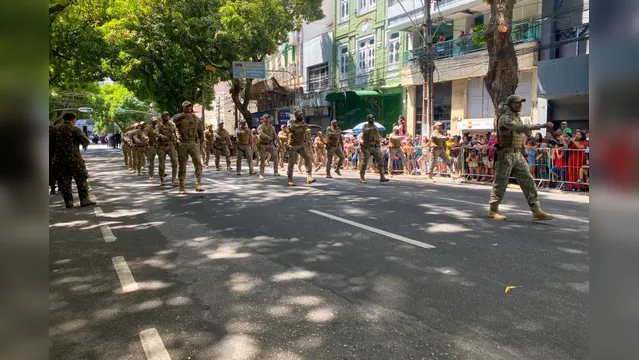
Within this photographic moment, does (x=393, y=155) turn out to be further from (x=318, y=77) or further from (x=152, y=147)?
(x=318, y=77)

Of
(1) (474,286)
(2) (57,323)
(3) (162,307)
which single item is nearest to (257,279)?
(3) (162,307)

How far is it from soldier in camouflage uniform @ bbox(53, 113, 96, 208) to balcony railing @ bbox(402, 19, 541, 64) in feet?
46.5

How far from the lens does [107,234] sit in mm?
6914

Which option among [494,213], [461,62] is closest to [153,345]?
[494,213]

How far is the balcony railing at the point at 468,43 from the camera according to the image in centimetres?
1944

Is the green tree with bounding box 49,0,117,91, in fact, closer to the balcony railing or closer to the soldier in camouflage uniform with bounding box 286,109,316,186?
the soldier in camouflage uniform with bounding box 286,109,316,186

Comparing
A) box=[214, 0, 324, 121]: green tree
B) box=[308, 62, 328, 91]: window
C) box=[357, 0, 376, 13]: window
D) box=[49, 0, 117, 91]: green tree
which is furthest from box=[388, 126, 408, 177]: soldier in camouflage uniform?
box=[308, 62, 328, 91]: window

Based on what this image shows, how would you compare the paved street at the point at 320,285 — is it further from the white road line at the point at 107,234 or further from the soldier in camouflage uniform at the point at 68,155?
the soldier in camouflage uniform at the point at 68,155

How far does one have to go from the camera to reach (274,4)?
26781mm

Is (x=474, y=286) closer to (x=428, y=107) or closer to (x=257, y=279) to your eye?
(x=257, y=279)

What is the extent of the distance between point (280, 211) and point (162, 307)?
14.1 ft

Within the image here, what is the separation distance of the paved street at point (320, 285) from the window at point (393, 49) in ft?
67.3
